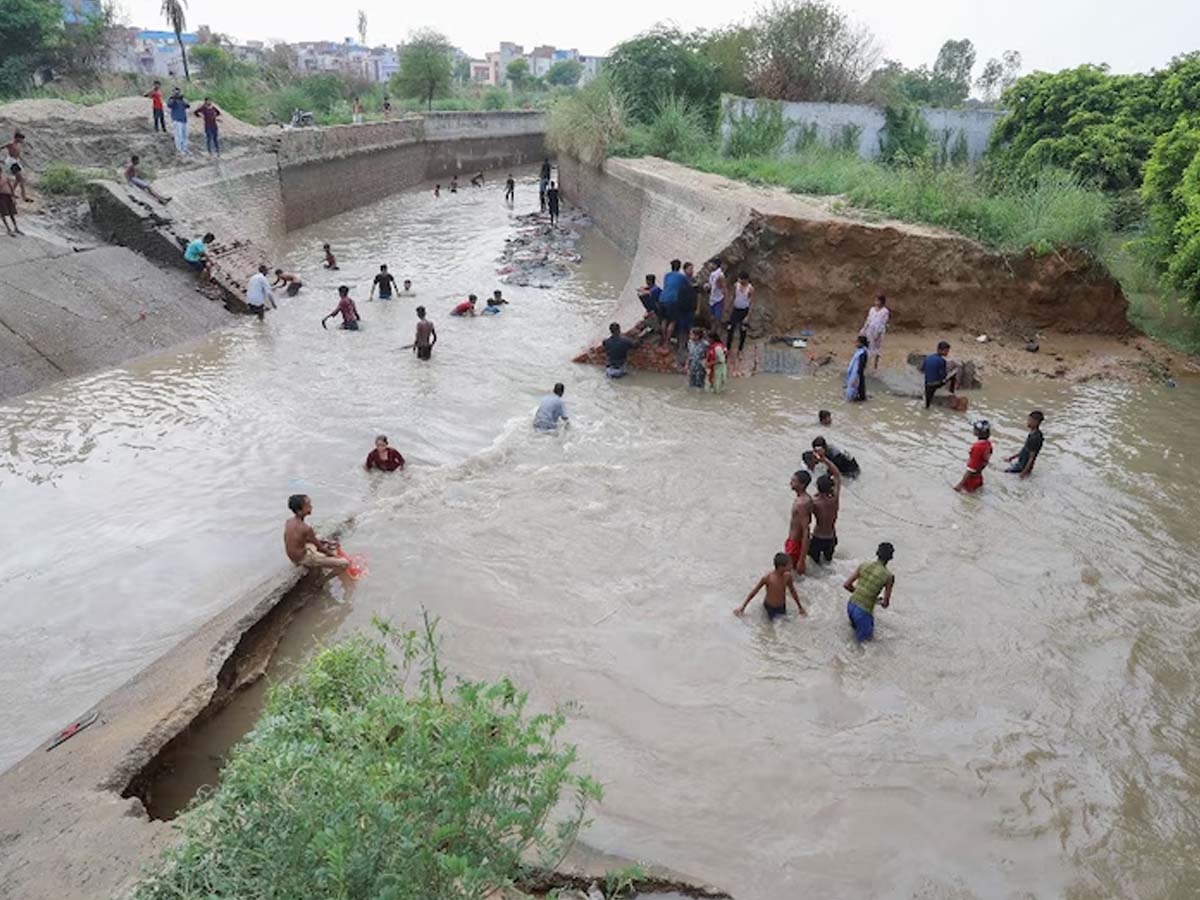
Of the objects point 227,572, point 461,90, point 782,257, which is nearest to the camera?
point 227,572

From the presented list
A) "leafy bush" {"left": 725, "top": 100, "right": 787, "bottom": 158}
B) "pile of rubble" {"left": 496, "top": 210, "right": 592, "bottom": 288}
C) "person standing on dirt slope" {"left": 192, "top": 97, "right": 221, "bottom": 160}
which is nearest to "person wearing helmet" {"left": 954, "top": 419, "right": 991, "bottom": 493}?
"pile of rubble" {"left": 496, "top": 210, "right": 592, "bottom": 288}

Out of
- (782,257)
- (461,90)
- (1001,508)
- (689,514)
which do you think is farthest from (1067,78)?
(461,90)

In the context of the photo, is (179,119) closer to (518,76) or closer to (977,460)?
(977,460)

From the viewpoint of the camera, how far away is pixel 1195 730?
220 inches

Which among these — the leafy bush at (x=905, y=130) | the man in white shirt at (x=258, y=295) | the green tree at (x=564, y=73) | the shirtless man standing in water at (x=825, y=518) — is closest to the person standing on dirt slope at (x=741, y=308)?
the shirtless man standing in water at (x=825, y=518)

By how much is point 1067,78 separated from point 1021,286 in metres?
7.39

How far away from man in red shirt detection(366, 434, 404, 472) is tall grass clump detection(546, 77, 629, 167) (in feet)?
53.4

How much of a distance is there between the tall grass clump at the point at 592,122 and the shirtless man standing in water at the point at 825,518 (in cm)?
1819

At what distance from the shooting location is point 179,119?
64.3 ft

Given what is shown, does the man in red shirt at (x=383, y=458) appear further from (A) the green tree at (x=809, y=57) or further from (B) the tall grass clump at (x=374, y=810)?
(A) the green tree at (x=809, y=57)

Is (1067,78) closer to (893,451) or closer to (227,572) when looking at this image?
(893,451)

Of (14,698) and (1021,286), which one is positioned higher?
(1021,286)

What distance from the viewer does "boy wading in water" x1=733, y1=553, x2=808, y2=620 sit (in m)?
6.51

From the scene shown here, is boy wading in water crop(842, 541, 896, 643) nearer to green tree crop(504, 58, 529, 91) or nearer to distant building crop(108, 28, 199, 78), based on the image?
distant building crop(108, 28, 199, 78)
